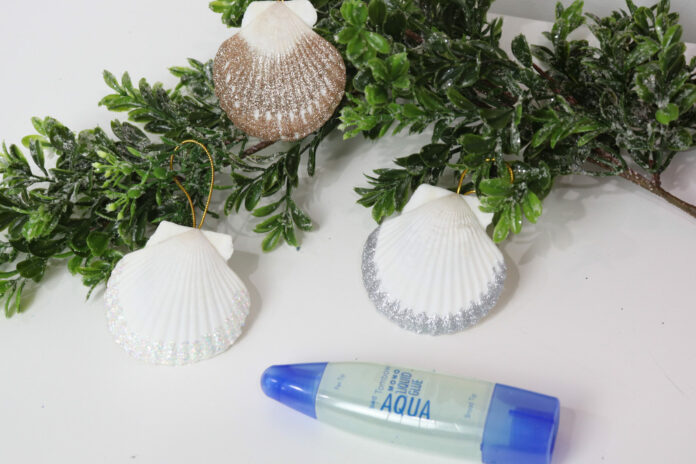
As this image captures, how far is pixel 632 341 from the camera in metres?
0.67

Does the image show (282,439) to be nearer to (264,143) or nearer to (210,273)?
(210,273)

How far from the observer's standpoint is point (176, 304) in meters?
0.70

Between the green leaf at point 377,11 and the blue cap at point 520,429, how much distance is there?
1.11ft

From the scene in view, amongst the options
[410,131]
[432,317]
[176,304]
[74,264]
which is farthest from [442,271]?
[74,264]

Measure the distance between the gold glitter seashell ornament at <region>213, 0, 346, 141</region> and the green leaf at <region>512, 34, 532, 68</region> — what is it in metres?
0.16

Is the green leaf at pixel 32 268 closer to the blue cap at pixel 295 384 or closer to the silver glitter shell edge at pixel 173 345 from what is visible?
the silver glitter shell edge at pixel 173 345

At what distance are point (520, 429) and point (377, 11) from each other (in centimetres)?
37

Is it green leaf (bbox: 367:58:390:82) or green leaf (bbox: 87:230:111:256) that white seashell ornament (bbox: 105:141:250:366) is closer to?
green leaf (bbox: 87:230:111:256)

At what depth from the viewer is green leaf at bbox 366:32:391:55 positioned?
612mm

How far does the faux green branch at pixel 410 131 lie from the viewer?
2.13ft

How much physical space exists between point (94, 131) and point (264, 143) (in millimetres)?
177

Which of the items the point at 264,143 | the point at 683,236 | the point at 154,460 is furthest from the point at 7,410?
the point at 683,236

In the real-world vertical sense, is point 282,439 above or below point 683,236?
below

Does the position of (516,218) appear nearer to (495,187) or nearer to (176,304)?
(495,187)
